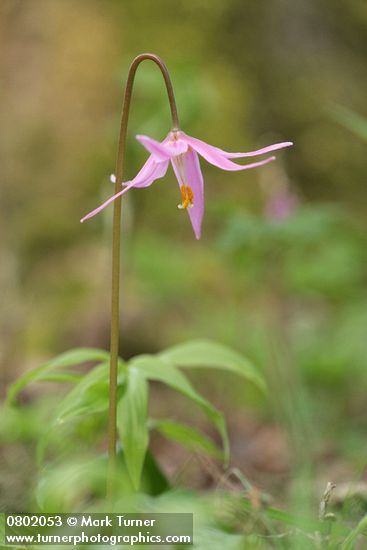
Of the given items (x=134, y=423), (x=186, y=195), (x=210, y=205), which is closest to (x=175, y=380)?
(x=134, y=423)

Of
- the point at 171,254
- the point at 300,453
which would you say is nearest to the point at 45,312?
the point at 171,254

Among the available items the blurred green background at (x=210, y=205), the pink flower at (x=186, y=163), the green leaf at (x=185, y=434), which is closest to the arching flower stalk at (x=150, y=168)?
the pink flower at (x=186, y=163)

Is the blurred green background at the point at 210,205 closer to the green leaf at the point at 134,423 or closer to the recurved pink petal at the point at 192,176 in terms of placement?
the green leaf at the point at 134,423

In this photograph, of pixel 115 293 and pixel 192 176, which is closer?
pixel 115 293

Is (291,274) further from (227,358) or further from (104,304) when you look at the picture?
(227,358)

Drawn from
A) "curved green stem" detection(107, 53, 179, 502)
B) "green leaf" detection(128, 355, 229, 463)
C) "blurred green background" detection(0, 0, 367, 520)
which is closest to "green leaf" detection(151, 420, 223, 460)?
"green leaf" detection(128, 355, 229, 463)

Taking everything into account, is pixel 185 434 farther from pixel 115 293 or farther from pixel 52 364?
pixel 115 293
